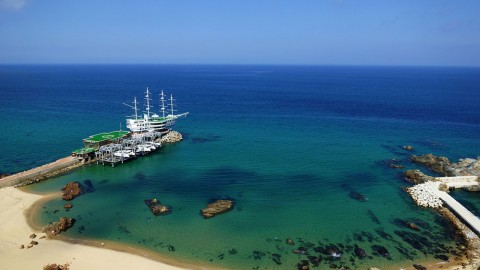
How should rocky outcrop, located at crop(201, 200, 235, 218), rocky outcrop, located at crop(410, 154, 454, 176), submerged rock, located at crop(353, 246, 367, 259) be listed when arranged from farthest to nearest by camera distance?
1. rocky outcrop, located at crop(410, 154, 454, 176)
2. rocky outcrop, located at crop(201, 200, 235, 218)
3. submerged rock, located at crop(353, 246, 367, 259)

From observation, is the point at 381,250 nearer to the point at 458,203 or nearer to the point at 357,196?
the point at 357,196

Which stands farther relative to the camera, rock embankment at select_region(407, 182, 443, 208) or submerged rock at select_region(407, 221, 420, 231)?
rock embankment at select_region(407, 182, 443, 208)

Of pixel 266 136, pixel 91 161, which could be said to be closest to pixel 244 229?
pixel 91 161

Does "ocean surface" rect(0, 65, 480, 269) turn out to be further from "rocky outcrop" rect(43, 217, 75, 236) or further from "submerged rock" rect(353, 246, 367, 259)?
"rocky outcrop" rect(43, 217, 75, 236)

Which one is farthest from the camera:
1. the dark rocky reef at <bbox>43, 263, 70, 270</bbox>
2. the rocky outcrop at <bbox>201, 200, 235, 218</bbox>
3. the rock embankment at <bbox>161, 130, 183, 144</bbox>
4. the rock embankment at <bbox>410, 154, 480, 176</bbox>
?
the rock embankment at <bbox>161, 130, 183, 144</bbox>

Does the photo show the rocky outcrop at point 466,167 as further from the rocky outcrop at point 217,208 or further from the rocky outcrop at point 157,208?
the rocky outcrop at point 157,208

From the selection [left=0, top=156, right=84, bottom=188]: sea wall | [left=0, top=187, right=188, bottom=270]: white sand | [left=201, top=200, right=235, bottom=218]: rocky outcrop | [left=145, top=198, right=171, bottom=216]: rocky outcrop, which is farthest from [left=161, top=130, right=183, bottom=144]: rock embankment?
[left=0, top=187, right=188, bottom=270]: white sand

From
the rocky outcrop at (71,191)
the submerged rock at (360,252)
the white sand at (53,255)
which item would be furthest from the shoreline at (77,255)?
the rocky outcrop at (71,191)
